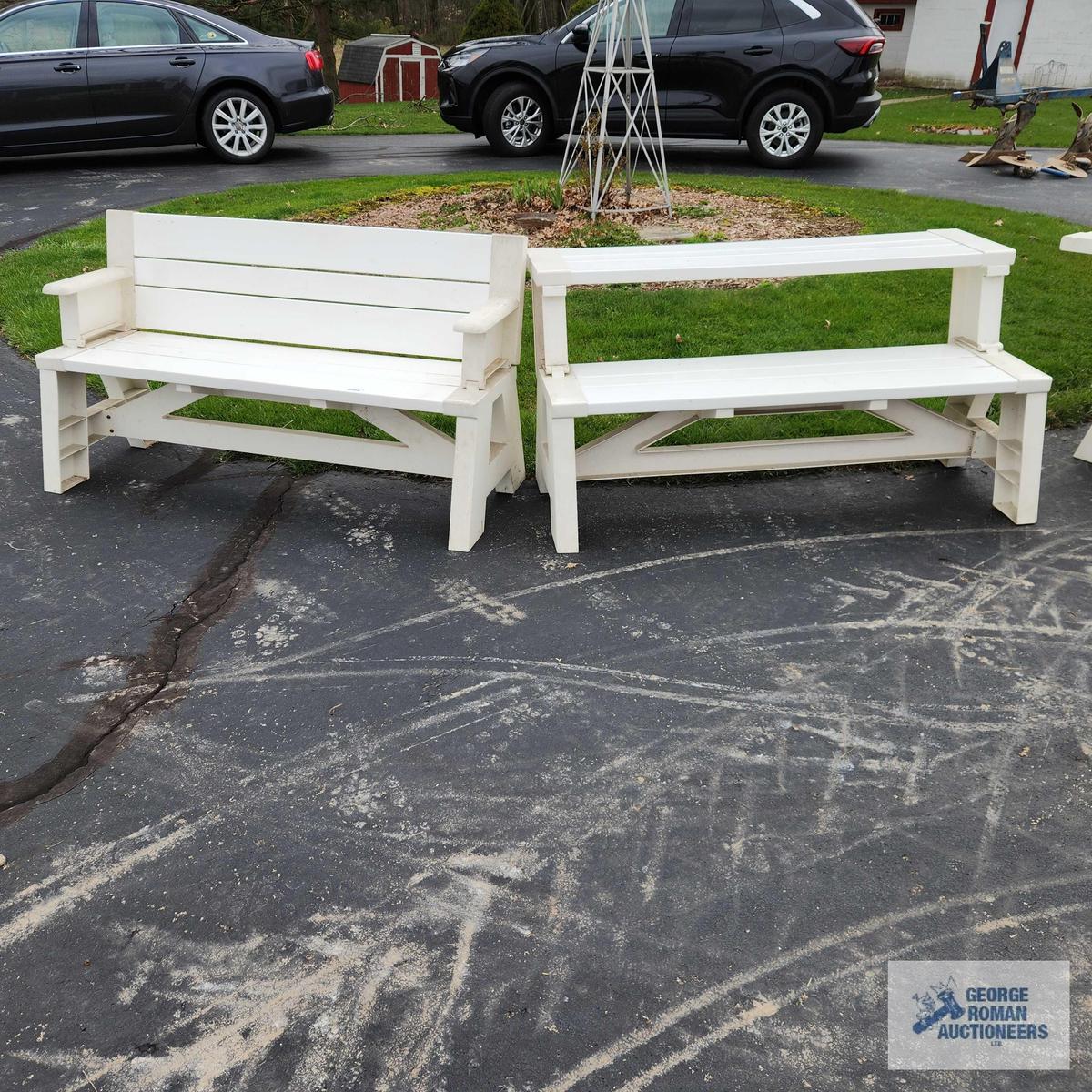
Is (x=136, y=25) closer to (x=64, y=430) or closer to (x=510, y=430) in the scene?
(x=64, y=430)

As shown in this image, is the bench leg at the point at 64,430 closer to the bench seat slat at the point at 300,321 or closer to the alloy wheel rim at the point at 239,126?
the bench seat slat at the point at 300,321

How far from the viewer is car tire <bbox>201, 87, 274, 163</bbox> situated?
468 inches

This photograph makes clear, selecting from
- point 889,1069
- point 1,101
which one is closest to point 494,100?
point 1,101

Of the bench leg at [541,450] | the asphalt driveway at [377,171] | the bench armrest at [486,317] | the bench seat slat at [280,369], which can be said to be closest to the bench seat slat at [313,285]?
the bench armrest at [486,317]

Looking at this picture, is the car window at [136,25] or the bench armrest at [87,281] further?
the car window at [136,25]

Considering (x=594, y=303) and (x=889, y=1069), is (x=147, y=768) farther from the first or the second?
(x=594, y=303)

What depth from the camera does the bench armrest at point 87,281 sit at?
14.6ft

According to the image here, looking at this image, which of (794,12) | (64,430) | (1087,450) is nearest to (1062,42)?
(794,12)

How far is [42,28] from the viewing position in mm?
11406

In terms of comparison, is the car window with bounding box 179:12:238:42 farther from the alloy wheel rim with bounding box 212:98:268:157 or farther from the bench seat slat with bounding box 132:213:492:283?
the bench seat slat with bounding box 132:213:492:283

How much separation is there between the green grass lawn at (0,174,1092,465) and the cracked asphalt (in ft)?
3.11

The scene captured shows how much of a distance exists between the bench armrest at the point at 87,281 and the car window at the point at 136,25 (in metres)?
8.23

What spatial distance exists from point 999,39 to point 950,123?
8781 millimetres

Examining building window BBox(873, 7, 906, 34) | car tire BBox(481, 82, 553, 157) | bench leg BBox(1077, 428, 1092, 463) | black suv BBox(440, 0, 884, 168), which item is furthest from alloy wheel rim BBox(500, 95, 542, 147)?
building window BBox(873, 7, 906, 34)
